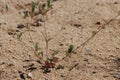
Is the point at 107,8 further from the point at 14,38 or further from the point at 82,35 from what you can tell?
the point at 14,38

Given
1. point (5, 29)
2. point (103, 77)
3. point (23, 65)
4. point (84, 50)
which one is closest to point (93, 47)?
point (84, 50)

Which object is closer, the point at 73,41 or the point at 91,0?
the point at 73,41

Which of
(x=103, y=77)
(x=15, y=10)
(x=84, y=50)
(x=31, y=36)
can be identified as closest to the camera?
(x=103, y=77)

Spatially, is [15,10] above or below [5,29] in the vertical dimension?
above

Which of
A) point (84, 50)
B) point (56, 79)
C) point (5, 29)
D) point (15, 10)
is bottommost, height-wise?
point (56, 79)

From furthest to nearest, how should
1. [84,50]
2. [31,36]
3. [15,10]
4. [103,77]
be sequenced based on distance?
1. [15,10]
2. [31,36]
3. [84,50]
4. [103,77]

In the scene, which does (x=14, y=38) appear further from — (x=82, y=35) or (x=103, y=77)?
(x=103, y=77)
